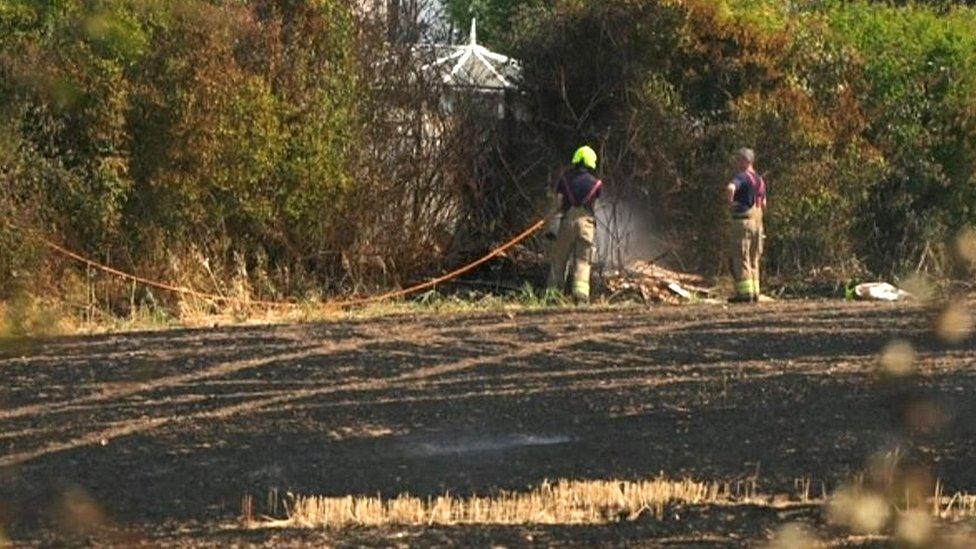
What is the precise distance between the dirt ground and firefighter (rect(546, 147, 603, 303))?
11.1 feet

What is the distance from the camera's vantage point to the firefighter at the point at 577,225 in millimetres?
20312

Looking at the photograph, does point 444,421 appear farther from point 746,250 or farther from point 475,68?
point 475,68

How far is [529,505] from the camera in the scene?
32.2ft

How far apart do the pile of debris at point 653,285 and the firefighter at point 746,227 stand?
2.69ft

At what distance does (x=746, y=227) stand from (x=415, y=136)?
3883 millimetres

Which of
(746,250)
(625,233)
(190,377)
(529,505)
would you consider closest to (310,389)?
(190,377)

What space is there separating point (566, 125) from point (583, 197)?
2.90 metres

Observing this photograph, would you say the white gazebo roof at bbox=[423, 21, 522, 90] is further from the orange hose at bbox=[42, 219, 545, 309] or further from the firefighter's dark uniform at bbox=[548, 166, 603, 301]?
the firefighter's dark uniform at bbox=[548, 166, 603, 301]

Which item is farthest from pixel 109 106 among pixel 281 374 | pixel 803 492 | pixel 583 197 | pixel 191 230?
pixel 803 492

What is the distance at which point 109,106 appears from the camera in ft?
64.3

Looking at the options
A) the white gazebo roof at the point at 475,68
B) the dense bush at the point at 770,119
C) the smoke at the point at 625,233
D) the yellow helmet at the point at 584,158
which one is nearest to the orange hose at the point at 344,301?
the smoke at the point at 625,233

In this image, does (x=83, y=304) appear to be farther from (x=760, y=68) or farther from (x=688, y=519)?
(x=688, y=519)

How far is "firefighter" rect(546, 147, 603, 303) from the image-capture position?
66.6 ft

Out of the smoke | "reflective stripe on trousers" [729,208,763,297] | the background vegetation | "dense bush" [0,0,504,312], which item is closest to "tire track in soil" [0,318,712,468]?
"reflective stripe on trousers" [729,208,763,297]
